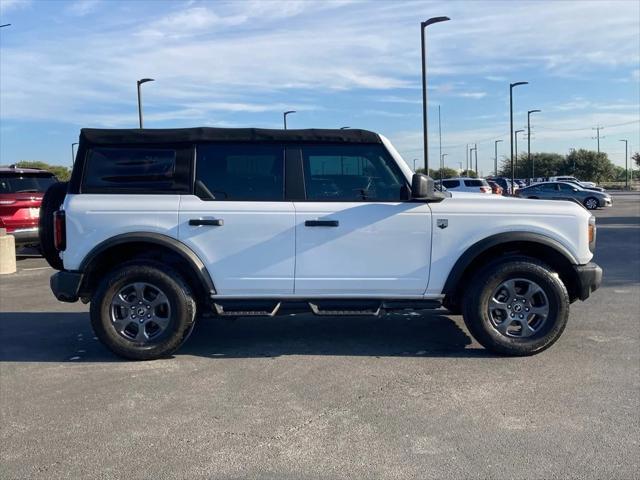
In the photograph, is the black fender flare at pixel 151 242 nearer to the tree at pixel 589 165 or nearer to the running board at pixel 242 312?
the running board at pixel 242 312

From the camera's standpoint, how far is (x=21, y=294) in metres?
8.56

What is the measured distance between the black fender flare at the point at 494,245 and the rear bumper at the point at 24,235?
8722mm

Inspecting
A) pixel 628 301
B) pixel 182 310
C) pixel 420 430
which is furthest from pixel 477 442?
pixel 628 301

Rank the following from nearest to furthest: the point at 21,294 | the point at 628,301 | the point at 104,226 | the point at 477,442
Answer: the point at 477,442, the point at 104,226, the point at 628,301, the point at 21,294

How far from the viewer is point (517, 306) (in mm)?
5309

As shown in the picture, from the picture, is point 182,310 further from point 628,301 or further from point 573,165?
point 573,165

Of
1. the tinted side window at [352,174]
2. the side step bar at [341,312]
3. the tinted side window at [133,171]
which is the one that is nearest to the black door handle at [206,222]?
the tinted side window at [133,171]

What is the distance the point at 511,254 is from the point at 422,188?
3.39 ft

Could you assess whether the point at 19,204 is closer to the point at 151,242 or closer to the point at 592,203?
the point at 151,242

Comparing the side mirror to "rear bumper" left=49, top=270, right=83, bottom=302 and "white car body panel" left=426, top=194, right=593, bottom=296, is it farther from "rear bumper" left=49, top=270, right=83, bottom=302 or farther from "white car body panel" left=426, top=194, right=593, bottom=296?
"rear bumper" left=49, top=270, right=83, bottom=302

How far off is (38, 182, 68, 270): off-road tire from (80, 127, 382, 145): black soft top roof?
66 centimetres

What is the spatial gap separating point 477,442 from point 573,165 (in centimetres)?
8641

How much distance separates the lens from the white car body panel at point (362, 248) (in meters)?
5.23

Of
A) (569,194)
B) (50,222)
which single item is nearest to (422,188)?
(50,222)
